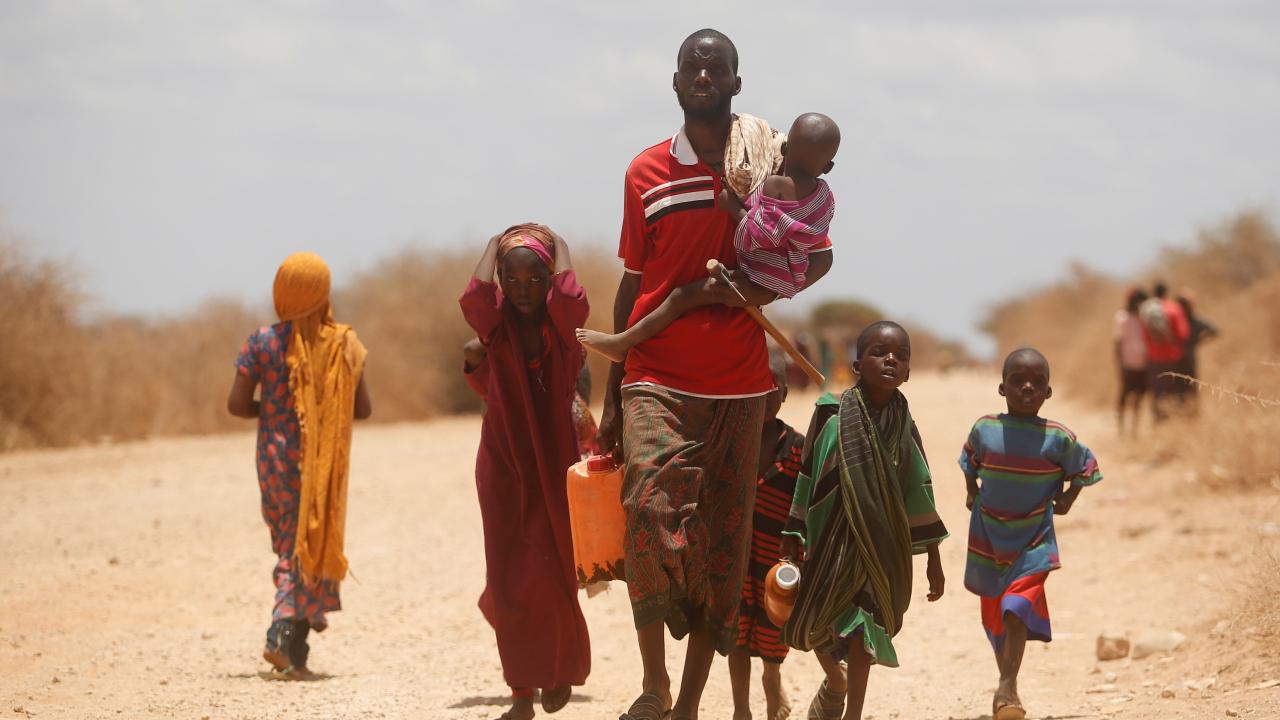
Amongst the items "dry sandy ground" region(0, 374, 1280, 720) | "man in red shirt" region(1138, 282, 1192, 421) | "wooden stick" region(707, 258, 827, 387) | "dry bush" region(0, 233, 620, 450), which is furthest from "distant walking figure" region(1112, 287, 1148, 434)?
"wooden stick" region(707, 258, 827, 387)

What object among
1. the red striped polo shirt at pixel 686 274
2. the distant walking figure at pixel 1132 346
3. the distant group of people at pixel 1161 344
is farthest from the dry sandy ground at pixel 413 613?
the red striped polo shirt at pixel 686 274

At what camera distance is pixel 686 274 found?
4934 mm

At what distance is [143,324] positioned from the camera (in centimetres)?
2742

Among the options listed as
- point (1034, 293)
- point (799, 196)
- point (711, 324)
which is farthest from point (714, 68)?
point (1034, 293)

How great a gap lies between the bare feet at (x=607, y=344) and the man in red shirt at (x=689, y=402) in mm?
48

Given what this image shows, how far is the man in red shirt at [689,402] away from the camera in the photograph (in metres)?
4.80

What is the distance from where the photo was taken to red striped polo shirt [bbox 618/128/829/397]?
4.91 metres

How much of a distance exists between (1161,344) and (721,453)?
12393mm

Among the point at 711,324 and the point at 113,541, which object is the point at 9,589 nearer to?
the point at 113,541

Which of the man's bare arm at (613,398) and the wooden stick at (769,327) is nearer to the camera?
the wooden stick at (769,327)

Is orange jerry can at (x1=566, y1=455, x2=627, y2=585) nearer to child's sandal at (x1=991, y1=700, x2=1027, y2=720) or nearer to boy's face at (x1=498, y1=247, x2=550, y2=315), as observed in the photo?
boy's face at (x1=498, y1=247, x2=550, y2=315)

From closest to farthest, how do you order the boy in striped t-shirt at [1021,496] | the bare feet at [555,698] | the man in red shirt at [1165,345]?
the bare feet at [555,698]
the boy in striped t-shirt at [1021,496]
the man in red shirt at [1165,345]

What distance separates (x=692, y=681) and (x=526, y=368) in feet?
4.74

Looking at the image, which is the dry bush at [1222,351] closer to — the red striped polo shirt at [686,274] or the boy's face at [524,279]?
the red striped polo shirt at [686,274]
